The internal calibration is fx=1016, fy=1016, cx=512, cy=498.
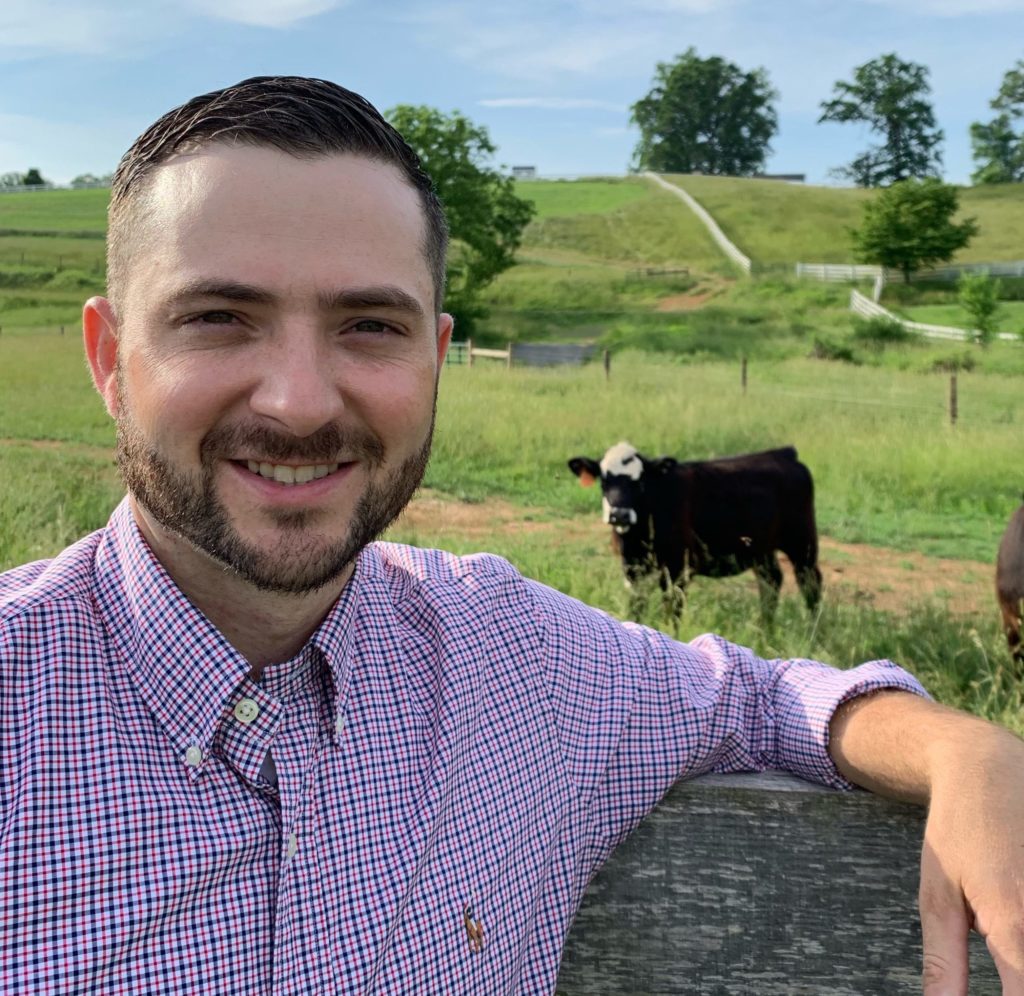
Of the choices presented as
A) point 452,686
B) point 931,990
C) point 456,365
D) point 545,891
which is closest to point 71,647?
point 452,686

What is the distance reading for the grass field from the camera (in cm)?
491

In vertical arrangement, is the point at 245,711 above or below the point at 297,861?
above

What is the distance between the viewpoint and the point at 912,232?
4084 cm

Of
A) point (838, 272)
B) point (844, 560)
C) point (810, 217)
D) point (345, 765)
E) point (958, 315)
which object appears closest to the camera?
point (345, 765)

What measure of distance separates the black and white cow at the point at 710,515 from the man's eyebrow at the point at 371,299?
428 cm

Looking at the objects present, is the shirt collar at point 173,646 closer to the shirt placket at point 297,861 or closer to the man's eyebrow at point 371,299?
the shirt placket at point 297,861

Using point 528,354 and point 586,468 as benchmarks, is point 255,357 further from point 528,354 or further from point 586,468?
point 528,354

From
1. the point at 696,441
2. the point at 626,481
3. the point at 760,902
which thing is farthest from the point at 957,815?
the point at 696,441

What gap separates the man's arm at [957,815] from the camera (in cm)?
107

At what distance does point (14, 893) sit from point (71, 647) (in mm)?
264

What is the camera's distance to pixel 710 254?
4538cm

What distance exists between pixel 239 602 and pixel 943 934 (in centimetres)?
89

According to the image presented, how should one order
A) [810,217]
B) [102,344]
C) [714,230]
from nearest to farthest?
[102,344] → [714,230] → [810,217]

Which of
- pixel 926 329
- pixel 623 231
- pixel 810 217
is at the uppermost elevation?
pixel 810 217
